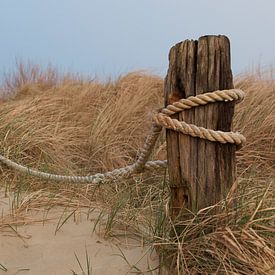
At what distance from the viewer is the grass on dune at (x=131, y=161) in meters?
1.84

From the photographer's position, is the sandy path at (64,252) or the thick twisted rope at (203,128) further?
the sandy path at (64,252)

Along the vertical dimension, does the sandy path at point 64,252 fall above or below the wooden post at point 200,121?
below

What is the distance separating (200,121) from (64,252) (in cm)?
88

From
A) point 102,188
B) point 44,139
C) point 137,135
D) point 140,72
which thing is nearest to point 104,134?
point 137,135

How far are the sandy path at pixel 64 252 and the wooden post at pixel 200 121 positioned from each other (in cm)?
36

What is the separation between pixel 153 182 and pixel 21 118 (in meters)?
1.65

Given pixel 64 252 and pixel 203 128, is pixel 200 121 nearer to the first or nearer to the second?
pixel 203 128

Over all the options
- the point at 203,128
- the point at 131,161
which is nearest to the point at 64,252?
the point at 203,128

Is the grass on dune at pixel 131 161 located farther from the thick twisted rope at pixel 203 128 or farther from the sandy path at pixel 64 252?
the thick twisted rope at pixel 203 128

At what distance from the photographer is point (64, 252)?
2.14 metres

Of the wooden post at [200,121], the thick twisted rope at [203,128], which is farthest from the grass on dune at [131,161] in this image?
the thick twisted rope at [203,128]

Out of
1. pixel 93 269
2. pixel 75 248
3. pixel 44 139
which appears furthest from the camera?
pixel 44 139

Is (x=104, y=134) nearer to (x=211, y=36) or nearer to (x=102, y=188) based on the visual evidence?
(x=102, y=188)

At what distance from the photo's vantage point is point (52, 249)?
2.18 meters
